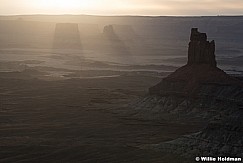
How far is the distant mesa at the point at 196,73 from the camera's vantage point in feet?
223

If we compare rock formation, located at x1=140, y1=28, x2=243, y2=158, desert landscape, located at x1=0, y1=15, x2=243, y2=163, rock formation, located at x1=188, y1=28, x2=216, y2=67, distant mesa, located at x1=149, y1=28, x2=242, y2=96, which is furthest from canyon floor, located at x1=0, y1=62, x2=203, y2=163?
rock formation, located at x1=188, y1=28, x2=216, y2=67

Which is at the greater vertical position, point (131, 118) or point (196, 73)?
point (196, 73)

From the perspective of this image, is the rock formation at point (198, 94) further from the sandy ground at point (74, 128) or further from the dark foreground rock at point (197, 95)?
the sandy ground at point (74, 128)

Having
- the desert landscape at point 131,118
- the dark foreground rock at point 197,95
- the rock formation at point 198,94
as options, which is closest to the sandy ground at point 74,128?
the desert landscape at point 131,118

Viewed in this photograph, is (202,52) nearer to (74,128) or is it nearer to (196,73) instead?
(196,73)

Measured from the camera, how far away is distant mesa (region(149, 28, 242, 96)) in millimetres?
67938

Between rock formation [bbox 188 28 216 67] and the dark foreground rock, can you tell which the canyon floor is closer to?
the dark foreground rock

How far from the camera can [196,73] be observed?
69750mm

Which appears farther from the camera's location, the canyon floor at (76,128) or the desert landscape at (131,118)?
the canyon floor at (76,128)

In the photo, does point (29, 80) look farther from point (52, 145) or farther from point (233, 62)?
point (233, 62)

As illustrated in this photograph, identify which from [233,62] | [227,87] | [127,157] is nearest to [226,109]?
[227,87]

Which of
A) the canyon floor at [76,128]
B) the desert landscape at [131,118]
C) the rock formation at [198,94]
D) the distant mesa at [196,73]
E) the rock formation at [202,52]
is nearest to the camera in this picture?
the desert landscape at [131,118]

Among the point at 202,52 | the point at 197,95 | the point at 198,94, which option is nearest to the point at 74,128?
the point at 197,95

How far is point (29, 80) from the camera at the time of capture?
120125 mm
